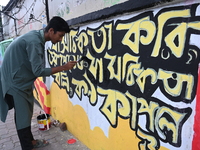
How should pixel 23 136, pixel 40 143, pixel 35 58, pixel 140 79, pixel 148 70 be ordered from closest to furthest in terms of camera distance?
1. pixel 148 70
2. pixel 140 79
3. pixel 35 58
4. pixel 23 136
5. pixel 40 143

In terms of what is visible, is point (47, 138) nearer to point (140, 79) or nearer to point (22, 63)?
Answer: point (22, 63)

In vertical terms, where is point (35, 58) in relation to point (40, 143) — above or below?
above

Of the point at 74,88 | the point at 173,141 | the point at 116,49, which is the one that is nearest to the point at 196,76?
the point at 173,141

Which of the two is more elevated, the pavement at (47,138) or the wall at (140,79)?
the wall at (140,79)

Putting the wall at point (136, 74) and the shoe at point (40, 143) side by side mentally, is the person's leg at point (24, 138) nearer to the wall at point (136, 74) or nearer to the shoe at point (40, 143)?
the shoe at point (40, 143)

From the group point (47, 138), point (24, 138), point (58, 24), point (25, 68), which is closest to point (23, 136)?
point (24, 138)

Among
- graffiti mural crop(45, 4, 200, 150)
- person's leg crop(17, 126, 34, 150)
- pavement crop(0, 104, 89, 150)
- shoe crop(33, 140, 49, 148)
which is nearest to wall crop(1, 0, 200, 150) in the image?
graffiti mural crop(45, 4, 200, 150)

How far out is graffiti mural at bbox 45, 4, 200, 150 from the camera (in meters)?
1.49

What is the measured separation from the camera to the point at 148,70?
1821 mm

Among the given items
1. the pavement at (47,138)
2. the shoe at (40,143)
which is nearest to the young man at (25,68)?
the shoe at (40,143)

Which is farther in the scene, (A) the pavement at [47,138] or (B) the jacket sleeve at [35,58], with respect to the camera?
(A) the pavement at [47,138]

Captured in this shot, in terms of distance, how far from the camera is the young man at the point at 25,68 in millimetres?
2449

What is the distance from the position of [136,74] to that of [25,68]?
167cm

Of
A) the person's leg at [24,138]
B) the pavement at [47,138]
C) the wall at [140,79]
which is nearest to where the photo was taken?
the wall at [140,79]
